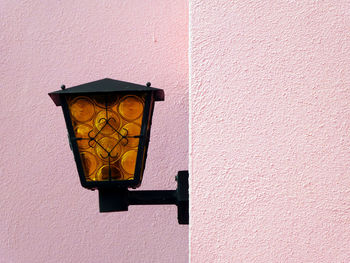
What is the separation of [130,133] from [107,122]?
7cm

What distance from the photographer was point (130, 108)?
39.9 inches

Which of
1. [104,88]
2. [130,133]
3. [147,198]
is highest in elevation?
[104,88]

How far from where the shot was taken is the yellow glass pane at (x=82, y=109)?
100cm

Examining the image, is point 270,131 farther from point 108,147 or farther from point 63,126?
point 63,126

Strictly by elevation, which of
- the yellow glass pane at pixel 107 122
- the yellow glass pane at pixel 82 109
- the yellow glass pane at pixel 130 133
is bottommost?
the yellow glass pane at pixel 130 133

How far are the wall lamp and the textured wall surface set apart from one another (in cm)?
39

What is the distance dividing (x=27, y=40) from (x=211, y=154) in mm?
954

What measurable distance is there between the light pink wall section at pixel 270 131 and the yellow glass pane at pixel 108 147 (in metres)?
0.22

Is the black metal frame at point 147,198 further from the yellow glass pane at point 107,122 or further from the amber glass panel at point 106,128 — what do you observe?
the yellow glass pane at point 107,122

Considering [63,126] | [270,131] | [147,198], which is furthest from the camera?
[63,126]

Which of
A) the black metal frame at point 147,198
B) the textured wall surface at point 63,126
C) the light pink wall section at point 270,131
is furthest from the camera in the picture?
the textured wall surface at point 63,126

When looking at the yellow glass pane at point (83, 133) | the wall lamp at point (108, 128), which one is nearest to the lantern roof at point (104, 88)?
the wall lamp at point (108, 128)

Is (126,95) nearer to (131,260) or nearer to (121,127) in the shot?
(121,127)

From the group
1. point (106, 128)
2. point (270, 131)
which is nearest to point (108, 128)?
point (106, 128)
